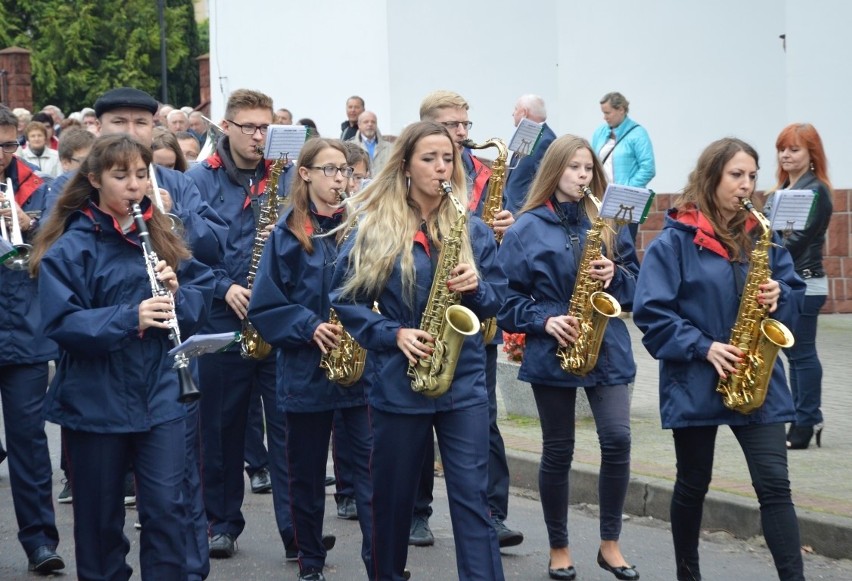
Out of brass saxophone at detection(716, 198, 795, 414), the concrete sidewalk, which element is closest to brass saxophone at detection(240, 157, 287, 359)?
the concrete sidewalk

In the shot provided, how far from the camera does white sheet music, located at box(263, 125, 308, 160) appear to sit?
7.13 metres

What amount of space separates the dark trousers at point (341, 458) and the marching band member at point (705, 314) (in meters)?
1.65

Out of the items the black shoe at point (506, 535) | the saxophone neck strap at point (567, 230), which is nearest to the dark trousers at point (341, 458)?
the black shoe at point (506, 535)

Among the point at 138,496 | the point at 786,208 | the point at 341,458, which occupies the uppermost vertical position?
the point at 786,208

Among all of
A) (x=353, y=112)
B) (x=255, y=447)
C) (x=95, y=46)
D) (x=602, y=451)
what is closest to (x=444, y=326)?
(x=602, y=451)

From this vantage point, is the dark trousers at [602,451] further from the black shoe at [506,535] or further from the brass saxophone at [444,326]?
the brass saxophone at [444,326]

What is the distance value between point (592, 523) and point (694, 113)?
30.0 ft

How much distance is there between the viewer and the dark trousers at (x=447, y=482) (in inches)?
214

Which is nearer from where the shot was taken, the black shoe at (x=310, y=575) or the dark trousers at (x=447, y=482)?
the dark trousers at (x=447, y=482)

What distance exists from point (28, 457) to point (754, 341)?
3.61 metres

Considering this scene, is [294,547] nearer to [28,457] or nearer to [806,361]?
[28,457]

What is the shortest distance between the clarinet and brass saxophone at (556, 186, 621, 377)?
1991 mm

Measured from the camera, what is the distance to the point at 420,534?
7445mm

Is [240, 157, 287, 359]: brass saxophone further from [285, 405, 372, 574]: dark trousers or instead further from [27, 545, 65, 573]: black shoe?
[27, 545, 65, 573]: black shoe
